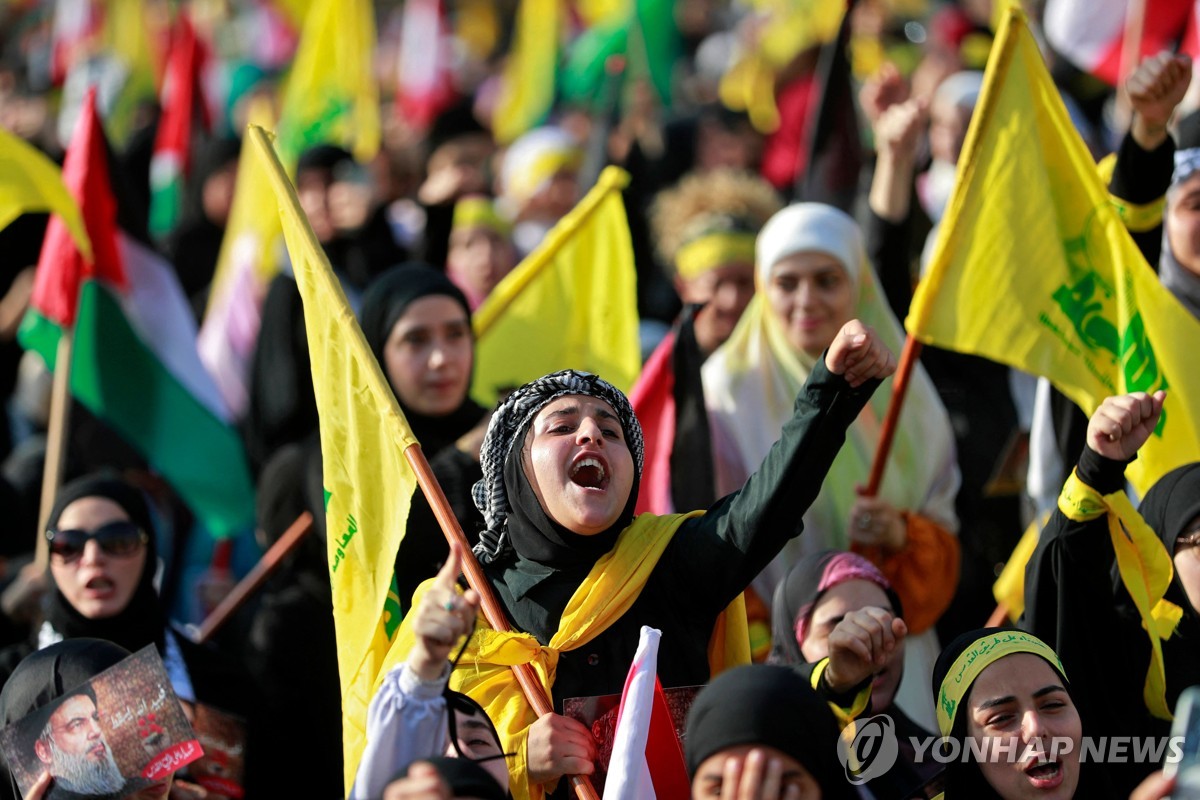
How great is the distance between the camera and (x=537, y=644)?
163 inches

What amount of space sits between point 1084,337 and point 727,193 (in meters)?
2.57

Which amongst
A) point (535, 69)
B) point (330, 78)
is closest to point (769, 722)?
point (330, 78)

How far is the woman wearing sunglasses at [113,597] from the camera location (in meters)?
5.22

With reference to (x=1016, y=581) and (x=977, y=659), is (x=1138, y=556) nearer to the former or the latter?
(x=977, y=659)

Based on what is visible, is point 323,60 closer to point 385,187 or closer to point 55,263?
point 385,187

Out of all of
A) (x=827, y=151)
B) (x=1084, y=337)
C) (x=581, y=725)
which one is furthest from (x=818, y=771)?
(x=827, y=151)

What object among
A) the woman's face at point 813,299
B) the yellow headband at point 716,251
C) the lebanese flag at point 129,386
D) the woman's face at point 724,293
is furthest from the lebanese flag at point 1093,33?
the lebanese flag at point 129,386

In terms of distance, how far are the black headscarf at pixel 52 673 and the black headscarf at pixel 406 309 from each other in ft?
5.09

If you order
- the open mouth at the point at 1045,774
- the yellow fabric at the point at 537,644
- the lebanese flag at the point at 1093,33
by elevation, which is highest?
the lebanese flag at the point at 1093,33

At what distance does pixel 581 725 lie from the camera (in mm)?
4082

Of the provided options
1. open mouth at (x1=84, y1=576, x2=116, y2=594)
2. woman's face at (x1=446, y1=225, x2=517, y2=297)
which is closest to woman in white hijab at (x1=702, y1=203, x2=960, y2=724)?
open mouth at (x1=84, y1=576, x2=116, y2=594)

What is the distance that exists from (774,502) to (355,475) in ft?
3.71

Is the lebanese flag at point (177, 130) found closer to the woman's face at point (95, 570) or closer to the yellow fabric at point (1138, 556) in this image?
the woman's face at point (95, 570)

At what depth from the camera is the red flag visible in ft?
22.4
